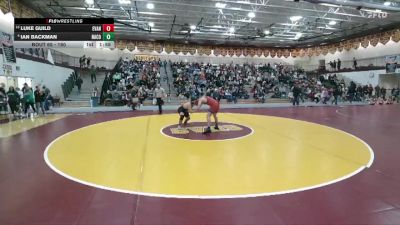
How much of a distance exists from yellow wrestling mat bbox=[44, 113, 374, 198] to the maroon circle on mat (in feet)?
0.17

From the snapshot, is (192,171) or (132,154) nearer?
(192,171)

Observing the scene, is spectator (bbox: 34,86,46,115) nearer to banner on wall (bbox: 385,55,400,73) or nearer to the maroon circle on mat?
the maroon circle on mat

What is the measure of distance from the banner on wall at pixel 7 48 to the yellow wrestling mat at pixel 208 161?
7.44 metres

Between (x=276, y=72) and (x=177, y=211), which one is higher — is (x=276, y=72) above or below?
above

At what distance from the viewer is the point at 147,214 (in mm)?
3170

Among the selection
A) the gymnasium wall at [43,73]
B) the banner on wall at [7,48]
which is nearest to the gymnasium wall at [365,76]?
the gymnasium wall at [43,73]

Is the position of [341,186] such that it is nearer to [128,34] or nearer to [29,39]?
[29,39]

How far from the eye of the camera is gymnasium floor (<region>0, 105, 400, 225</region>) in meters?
3.18

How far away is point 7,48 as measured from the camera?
12.9 metres

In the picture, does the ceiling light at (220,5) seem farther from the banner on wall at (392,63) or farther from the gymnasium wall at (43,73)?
the banner on wall at (392,63)

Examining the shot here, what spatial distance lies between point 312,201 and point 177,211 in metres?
1.63

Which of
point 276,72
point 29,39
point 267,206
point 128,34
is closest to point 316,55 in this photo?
point 276,72

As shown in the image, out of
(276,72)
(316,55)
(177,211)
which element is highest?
(316,55)
